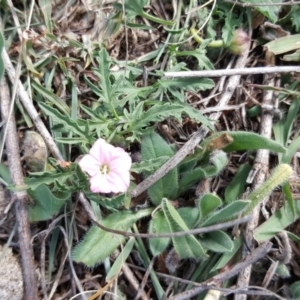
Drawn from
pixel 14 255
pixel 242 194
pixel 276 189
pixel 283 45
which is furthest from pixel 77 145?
pixel 283 45

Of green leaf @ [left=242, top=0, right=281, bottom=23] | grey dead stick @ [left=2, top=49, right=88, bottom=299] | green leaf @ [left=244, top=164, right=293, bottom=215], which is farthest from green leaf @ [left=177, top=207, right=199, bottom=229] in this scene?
green leaf @ [left=242, top=0, right=281, bottom=23]

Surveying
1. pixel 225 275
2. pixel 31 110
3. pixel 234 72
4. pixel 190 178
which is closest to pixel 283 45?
pixel 234 72

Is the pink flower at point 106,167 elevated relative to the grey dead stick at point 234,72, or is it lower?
lower

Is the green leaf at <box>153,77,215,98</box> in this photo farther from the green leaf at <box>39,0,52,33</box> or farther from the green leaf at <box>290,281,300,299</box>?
the green leaf at <box>290,281,300,299</box>

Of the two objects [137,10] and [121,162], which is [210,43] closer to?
[137,10]

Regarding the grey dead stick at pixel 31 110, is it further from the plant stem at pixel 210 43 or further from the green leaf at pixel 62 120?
the plant stem at pixel 210 43

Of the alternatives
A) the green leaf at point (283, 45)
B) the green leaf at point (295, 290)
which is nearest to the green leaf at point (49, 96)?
the green leaf at point (283, 45)
